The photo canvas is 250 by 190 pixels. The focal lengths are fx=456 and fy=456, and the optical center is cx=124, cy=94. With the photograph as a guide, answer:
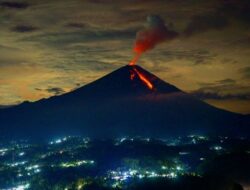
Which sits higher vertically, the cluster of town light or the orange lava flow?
the orange lava flow

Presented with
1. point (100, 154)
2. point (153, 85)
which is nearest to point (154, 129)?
point (153, 85)

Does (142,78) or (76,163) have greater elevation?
(142,78)

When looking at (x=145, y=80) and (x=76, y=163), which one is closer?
(x=76, y=163)

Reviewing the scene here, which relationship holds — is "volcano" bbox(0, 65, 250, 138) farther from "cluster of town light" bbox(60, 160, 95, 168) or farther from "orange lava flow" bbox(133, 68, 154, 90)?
A: "cluster of town light" bbox(60, 160, 95, 168)

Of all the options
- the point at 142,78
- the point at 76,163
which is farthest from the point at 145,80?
the point at 76,163

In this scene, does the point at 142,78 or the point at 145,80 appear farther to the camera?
the point at 145,80

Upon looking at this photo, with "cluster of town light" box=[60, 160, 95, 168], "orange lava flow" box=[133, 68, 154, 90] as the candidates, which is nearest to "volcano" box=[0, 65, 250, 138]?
"orange lava flow" box=[133, 68, 154, 90]

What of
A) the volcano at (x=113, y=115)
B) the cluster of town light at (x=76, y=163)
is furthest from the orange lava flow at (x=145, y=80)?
the cluster of town light at (x=76, y=163)

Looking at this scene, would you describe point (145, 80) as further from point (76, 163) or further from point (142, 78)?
point (76, 163)
